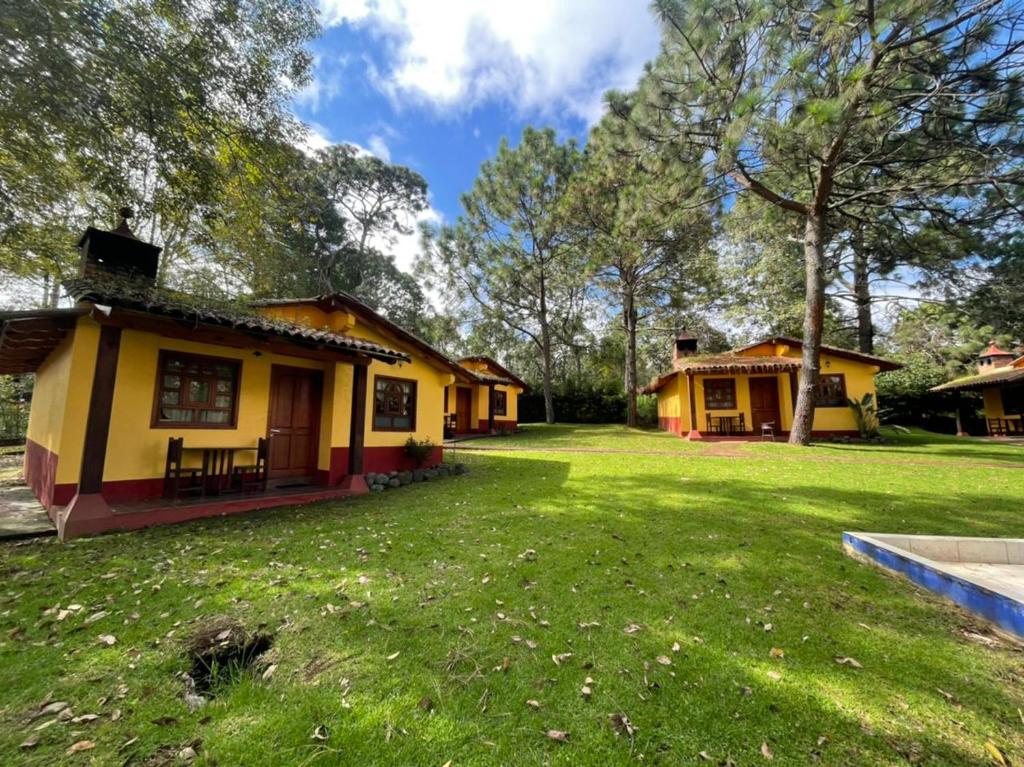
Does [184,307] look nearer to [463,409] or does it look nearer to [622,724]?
[622,724]

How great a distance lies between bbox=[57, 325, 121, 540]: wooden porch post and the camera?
4.96 meters

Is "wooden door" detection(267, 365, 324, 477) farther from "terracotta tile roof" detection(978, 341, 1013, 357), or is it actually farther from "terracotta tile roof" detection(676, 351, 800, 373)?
"terracotta tile roof" detection(978, 341, 1013, 357)

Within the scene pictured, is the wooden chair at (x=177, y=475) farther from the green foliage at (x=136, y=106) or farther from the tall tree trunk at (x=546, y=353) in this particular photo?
the tall tree trunk at (x=546, y=353)

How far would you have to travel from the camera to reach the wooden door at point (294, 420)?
7707 mm

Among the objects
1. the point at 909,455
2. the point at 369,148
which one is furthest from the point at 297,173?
the point at 369,148

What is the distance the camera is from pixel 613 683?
2350 mm

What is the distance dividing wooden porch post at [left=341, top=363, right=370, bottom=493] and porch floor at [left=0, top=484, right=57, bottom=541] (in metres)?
3.82

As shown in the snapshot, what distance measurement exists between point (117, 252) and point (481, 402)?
15.8 m

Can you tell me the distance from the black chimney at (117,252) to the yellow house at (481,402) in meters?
12.7

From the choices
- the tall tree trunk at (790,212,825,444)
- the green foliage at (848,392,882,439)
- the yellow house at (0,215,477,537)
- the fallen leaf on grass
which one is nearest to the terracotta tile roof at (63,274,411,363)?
the yellow house at (0,215,477,537)

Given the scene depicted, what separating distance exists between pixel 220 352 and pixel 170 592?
458cm

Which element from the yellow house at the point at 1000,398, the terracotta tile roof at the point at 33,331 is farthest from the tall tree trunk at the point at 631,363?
the terracotta tile roof at the point at 33,331

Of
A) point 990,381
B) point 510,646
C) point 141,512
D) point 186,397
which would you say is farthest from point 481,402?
point 990,381

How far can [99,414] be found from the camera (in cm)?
516
